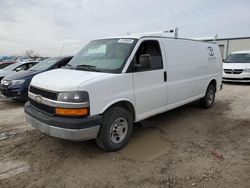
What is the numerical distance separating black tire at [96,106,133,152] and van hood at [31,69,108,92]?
67cm

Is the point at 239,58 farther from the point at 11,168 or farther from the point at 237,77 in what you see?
the point at 11,168

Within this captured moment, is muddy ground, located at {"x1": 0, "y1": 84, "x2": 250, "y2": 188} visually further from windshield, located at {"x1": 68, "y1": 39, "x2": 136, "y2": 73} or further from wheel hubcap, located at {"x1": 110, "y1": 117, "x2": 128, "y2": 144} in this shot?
windshield, located at {"x1": 68, "y1": 39, "x2": 136, "y2": 73}

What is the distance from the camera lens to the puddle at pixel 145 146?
3951 millimetres

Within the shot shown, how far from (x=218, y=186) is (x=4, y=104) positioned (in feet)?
24.4

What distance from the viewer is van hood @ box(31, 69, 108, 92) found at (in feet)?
11.5

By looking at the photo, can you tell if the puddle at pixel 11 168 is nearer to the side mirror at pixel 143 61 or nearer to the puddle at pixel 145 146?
the puddle at pixel 145 146

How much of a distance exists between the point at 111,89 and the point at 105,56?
3.06 ft

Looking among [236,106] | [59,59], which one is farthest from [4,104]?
[236,106]

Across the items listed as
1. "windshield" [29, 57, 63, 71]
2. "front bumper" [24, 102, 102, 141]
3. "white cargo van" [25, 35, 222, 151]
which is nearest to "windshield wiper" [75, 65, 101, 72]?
"white cargo van" [25, 35, 222, 151]

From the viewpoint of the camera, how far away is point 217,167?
3572 mm

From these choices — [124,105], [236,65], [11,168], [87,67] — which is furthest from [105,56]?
[236,65]

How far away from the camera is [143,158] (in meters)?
3.87

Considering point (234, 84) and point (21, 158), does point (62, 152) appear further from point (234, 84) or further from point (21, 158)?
point (234, 84)

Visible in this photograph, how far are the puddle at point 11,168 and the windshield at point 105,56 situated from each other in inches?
76.5
